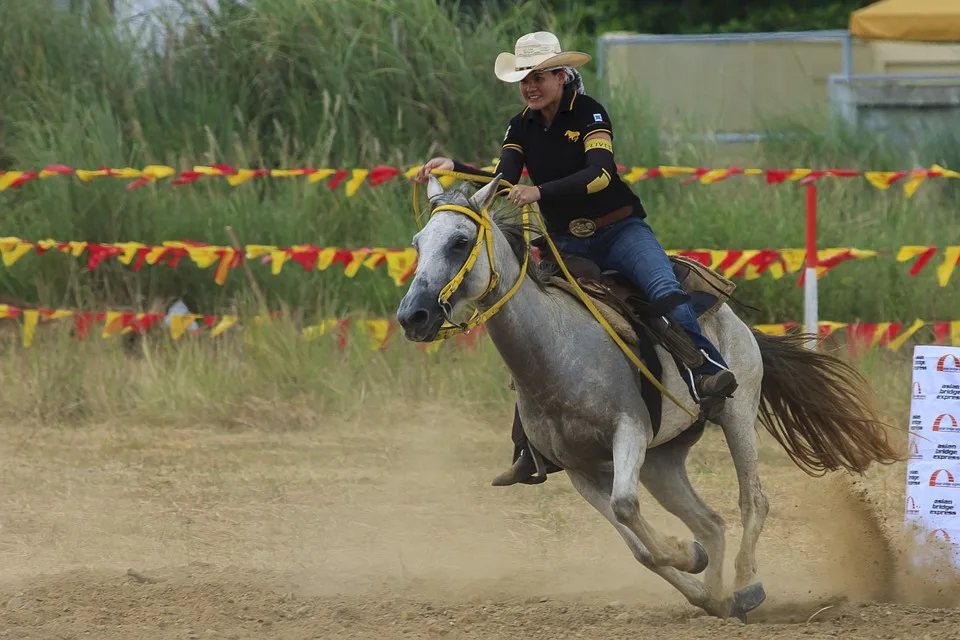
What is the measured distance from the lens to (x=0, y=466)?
9.14 meters

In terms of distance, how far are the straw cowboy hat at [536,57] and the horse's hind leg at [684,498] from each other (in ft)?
5.88

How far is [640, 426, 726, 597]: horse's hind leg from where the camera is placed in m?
6.49

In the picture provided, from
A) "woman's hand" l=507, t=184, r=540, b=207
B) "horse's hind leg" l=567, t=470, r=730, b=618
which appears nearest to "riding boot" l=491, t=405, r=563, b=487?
"horse's hind leg" l=567, t=470, r=730, b=618

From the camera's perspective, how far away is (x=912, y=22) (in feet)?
47.9

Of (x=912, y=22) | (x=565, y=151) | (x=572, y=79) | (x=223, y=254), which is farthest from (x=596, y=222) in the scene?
(x=912, y=22)

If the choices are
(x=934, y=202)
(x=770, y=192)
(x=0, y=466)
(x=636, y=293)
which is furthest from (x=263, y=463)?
(x=934, y=202)

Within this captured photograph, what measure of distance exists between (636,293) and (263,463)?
387cm

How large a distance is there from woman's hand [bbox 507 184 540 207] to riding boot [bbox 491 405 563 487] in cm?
108

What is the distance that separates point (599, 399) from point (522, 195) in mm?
884

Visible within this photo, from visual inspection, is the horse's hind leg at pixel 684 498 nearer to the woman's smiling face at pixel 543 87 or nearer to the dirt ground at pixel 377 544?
the dirt ground at pixel 377 544

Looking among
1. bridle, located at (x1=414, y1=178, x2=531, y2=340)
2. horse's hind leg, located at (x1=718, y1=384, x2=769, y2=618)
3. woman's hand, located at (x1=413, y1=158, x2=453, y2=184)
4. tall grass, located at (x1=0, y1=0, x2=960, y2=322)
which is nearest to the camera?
bridle, located at (x1=414, y1=178, x2=531, y2=340)

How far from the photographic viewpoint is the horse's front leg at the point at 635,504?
5.64m

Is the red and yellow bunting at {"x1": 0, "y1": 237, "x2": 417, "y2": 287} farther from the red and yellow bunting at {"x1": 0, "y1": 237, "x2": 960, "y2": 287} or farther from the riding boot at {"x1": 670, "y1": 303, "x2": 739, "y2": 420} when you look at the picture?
the riding boot at {"x1": 670, "y1": 303, "x2": 739, "y2": 420}

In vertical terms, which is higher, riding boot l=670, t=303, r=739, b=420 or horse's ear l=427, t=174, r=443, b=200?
horse's ear l=427, t=174, r=443, b=200
